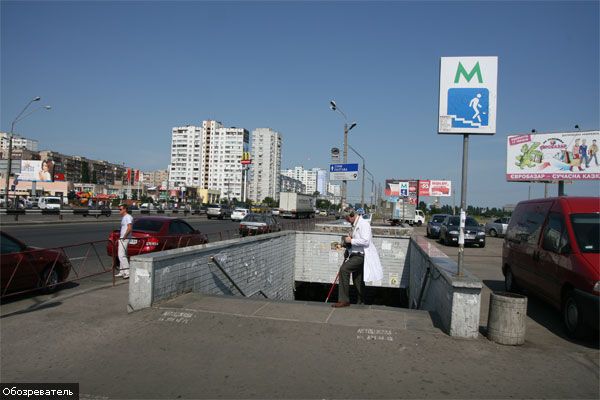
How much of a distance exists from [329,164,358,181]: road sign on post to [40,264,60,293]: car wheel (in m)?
22.0

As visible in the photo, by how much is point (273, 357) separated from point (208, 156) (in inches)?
5613

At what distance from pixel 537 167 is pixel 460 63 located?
34.2 metres

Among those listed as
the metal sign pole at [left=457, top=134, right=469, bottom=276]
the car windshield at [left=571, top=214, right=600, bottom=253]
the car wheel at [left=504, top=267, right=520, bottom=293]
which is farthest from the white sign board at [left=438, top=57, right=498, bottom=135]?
the car wheel at [left=504, top=267, right=520, bottom=293]

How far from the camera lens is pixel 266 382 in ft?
14.9

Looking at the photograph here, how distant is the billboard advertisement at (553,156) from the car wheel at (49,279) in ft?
120

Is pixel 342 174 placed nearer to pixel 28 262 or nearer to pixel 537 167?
pixel 537 167

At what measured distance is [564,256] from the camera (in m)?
6.96

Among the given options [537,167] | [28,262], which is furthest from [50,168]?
[28,262]

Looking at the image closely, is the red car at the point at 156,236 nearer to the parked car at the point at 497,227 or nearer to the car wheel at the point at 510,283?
the car wheel at the point at 510,283

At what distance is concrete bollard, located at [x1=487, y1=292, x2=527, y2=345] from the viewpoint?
577 cm

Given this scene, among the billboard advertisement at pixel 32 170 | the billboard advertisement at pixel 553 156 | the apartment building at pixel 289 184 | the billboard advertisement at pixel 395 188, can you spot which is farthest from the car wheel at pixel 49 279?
the apartment building at pixel 289 184

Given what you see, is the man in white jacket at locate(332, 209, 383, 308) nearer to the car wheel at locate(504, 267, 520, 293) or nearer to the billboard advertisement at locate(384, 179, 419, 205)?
the car wheel at locate(504, 267, 520, 293)

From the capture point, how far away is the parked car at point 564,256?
6203 millimetres

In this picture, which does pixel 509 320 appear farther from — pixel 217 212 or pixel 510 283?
pixel 217 212
